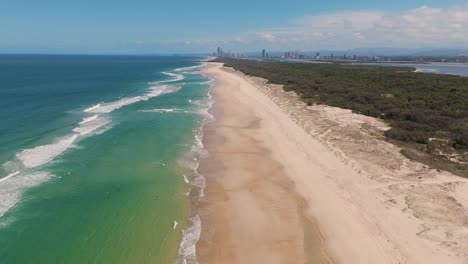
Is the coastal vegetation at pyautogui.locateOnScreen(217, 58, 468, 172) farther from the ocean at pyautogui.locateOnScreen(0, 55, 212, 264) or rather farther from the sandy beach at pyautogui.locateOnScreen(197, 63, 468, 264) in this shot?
the ocean at pyautogui.locateOnScreen(0, 55, 212, 264)

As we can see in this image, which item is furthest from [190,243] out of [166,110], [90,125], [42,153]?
[166,110]

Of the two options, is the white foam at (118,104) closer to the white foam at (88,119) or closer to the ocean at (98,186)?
the ocean at (98,186)

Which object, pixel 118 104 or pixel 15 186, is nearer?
pixel 15 186

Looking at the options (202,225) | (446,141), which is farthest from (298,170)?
(446,141)

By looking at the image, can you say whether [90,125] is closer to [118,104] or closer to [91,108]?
[91,108]

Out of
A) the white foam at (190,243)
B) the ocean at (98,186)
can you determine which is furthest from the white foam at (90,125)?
the white foam at (190,243)

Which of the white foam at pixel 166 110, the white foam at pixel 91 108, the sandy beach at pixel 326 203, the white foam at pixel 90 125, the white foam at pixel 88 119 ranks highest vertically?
the white foam at pixel 91 108
